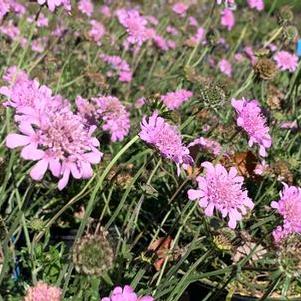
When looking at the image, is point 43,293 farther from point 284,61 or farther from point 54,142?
point 284,61

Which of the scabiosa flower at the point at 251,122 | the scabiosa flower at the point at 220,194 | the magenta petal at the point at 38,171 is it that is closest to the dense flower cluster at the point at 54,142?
the magenta petal at the point at 38,171

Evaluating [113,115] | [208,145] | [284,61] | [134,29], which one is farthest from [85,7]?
[208,145]

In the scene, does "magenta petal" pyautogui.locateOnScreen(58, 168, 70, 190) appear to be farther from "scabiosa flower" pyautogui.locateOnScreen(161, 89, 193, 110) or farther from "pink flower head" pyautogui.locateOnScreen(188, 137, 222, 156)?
"scabiosa flower" pyautogui.locateOnScreen(161, 89, 193, 110)

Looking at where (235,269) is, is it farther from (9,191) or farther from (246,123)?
(9,191)

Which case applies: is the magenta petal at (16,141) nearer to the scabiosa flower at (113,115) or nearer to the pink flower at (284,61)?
the scabiosa flower at (113,115)

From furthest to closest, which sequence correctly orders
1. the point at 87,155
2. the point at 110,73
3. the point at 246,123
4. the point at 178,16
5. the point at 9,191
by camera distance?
the point at 178,16 → the point at 110,73 → the point at 9,191 → the point at 246,123 → the point at 87,155

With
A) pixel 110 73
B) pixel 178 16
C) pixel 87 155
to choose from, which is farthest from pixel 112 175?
pixel 178 16

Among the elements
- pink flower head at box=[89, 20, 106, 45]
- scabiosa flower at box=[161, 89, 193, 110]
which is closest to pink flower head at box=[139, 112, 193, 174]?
scabiosa flower at box=[161, 89, 193, 110]
